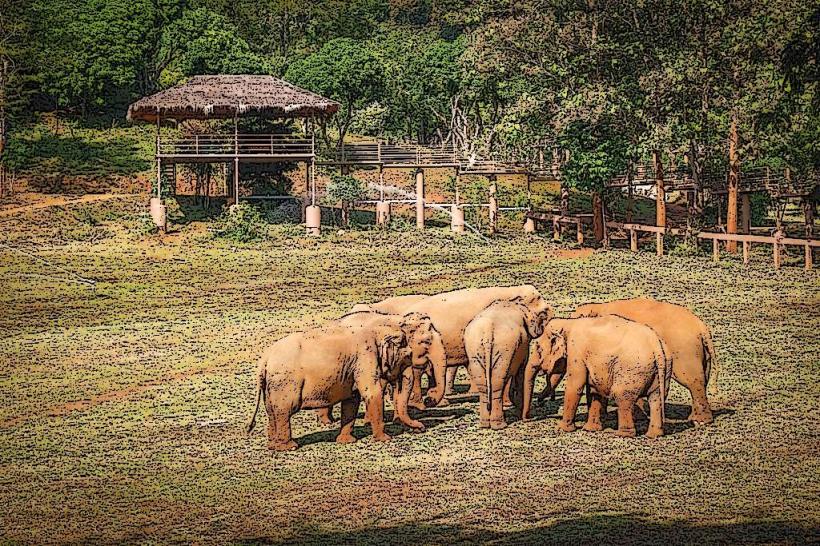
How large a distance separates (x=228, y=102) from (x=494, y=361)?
34.5m

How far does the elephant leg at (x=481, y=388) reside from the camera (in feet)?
64.7

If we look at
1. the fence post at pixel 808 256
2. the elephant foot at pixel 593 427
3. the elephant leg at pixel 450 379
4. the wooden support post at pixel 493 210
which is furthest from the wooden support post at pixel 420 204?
the elephant foot at pixel 593 427

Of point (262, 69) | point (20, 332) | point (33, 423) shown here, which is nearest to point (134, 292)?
point (20, 332)

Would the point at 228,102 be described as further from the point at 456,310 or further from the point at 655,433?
the point at 655,433

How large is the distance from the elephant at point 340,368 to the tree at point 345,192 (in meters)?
33.6

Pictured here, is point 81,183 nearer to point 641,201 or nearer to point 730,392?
point 641,201

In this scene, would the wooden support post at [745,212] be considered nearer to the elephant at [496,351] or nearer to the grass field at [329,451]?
the grass field at [329,451]

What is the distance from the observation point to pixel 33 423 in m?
21.6

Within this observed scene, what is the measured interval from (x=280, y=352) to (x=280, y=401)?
645 millimetres

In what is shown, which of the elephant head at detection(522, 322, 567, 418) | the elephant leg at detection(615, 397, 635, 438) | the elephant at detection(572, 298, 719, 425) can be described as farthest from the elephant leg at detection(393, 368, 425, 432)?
the elephant at detection(572, 298, 719, 425)

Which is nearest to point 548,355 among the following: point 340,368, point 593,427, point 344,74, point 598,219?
point 593,427

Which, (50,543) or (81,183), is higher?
(81,183)

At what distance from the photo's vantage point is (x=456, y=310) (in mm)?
21547

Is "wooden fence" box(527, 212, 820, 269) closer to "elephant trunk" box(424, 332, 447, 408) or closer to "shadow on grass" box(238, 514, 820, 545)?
"elephant trunk" box(424, 332, 447, 408)
